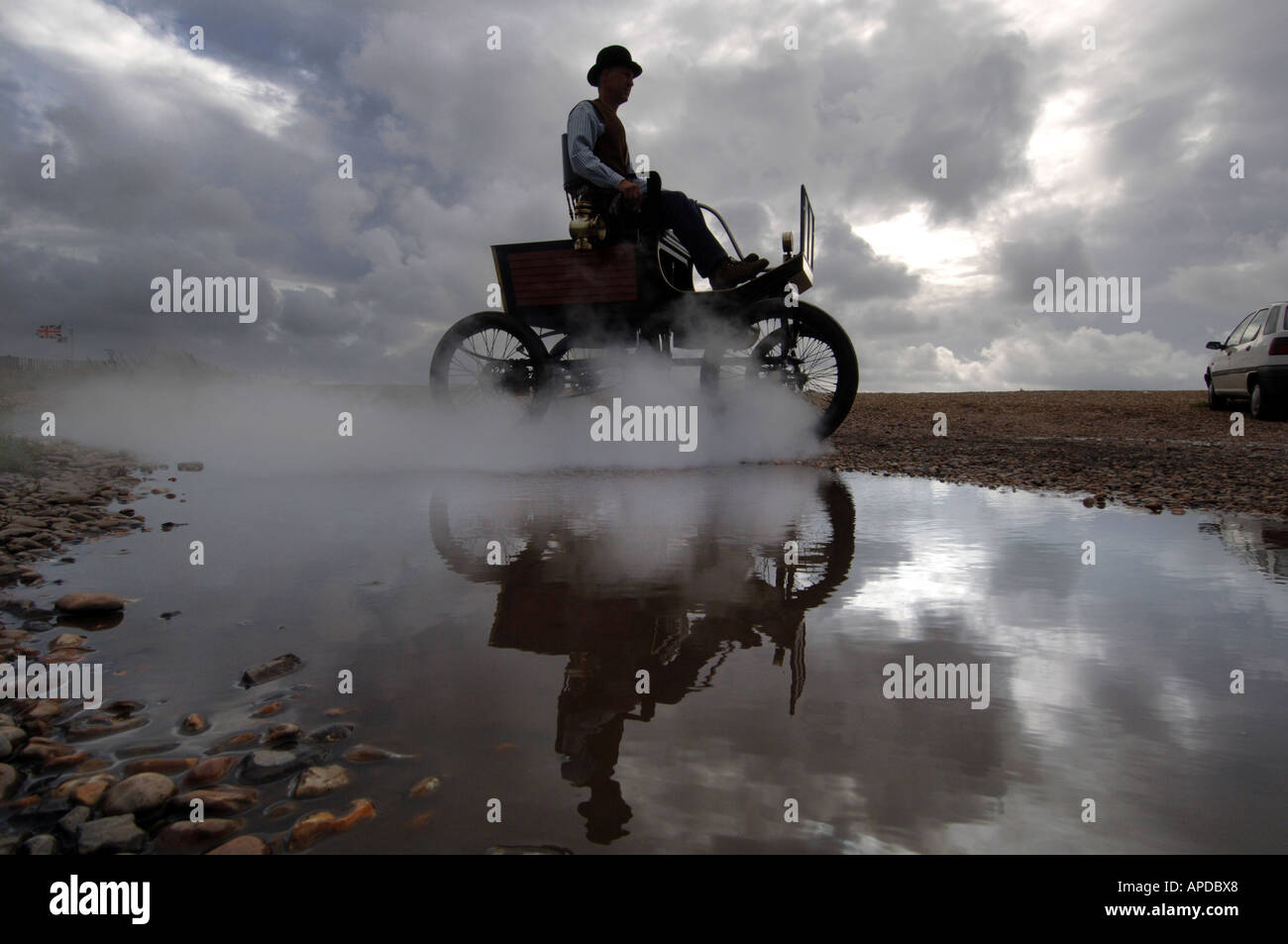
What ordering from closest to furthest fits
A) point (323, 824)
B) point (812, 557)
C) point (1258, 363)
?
point (323, 824)
point (812, 557)
point (1258, 363)

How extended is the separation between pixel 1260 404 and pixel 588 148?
1296 cm

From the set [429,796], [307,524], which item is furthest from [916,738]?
[307,524]

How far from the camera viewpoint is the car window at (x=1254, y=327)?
1349 cm

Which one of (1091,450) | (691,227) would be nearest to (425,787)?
(691,227)

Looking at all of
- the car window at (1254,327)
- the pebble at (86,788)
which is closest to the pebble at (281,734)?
the pebble at (86,788)

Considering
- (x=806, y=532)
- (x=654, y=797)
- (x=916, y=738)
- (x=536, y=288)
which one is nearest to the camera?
(x=654, y=797)

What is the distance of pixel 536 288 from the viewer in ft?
28.2

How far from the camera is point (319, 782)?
1.66m

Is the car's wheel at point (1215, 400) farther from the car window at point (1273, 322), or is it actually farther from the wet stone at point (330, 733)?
the wet stone at point (330, 733)

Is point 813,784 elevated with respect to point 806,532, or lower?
lower

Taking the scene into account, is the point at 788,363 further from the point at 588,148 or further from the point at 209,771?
the point at 209,771

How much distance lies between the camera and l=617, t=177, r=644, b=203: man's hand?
751 cm
